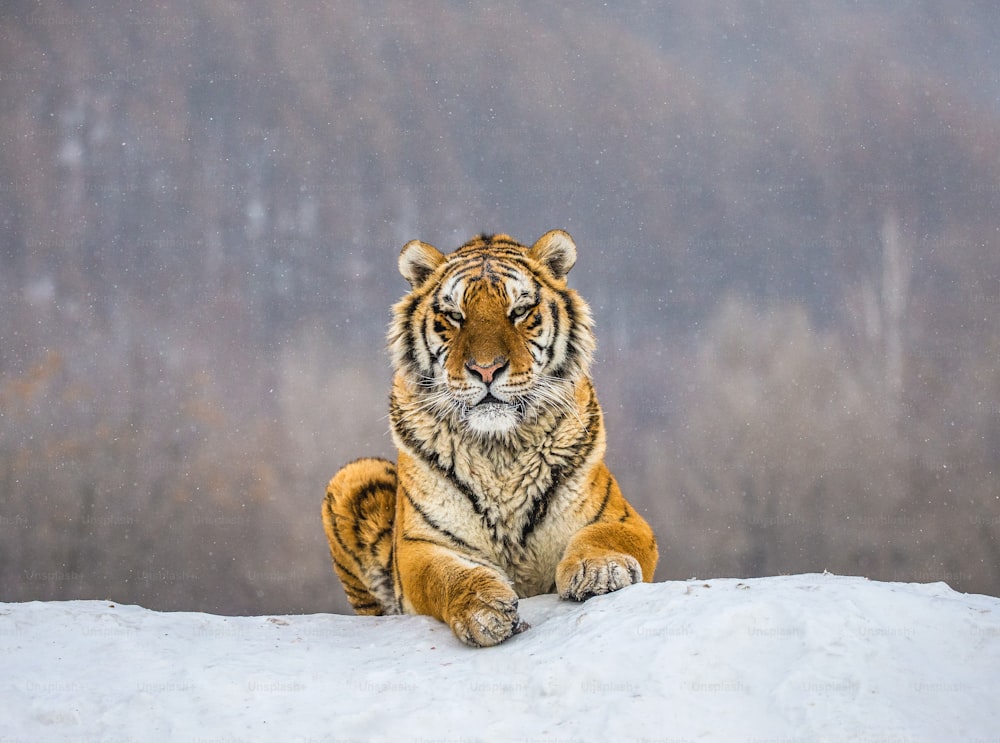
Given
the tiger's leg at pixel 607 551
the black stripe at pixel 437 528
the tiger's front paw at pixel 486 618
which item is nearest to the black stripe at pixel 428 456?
the black stripe at pixel 437 528

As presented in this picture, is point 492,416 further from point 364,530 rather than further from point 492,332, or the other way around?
point 364,530

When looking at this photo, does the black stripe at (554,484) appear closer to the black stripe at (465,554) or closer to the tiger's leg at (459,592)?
the black stripe at (465,554)

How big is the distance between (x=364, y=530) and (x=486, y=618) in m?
2.92

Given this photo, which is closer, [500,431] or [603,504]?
[500,431]

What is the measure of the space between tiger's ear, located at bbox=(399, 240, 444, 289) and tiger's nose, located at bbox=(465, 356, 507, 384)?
3.69 feet

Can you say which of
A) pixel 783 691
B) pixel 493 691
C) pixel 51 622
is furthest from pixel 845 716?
pixel 51 622

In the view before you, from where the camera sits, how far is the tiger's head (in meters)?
5.03

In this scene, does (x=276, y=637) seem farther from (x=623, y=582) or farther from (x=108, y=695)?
(x=623, y=582)

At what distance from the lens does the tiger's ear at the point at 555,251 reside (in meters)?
5.82

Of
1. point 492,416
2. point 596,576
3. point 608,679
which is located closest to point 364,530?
point 492,416

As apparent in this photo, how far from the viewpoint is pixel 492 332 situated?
16.9 feet

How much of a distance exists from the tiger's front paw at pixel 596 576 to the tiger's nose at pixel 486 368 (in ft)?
3.66

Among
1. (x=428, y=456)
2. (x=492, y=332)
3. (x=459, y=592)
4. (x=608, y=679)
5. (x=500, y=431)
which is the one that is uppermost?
(x=492, y=332)

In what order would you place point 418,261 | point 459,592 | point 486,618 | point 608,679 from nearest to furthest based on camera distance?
1. point 608,679
2. point 486,618
3. point 459,592
4. point 418,261
